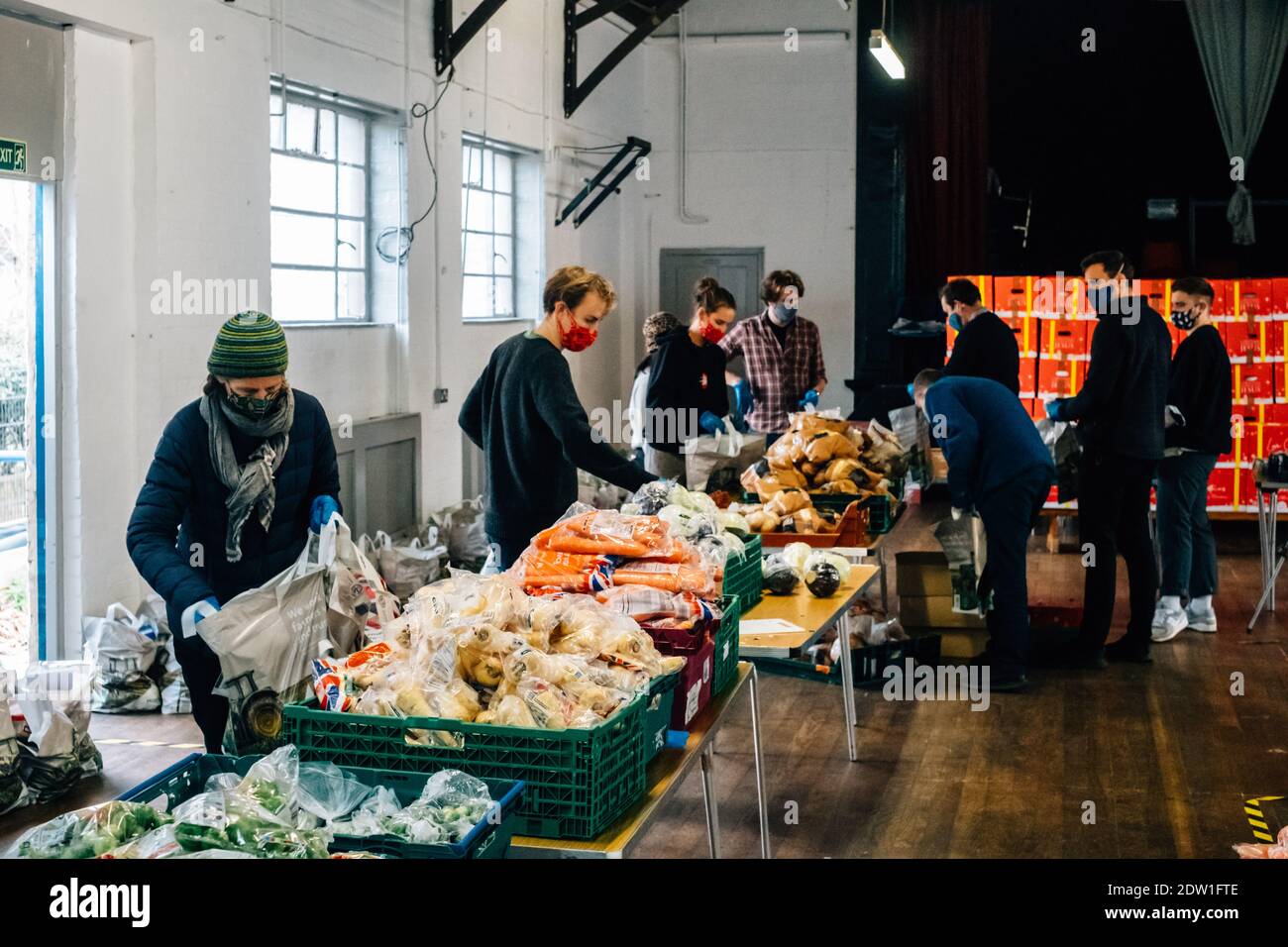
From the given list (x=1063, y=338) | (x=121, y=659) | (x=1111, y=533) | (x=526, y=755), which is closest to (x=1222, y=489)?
(x=1063, y=338)

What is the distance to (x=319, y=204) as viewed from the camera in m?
7.39

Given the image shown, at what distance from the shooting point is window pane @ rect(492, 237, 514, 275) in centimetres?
980

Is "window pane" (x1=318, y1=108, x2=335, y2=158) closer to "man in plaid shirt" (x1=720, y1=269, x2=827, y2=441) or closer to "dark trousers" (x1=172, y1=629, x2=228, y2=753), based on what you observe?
"man in plaid shirt" (x1=720, y1=269, x2=827, y2=441)

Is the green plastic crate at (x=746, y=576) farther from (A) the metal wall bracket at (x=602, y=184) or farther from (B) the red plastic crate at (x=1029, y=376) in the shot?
(B) the red plastic crate at (x=1029, y=376)

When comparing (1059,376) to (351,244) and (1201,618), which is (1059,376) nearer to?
(1201,618)

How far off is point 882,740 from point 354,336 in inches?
143

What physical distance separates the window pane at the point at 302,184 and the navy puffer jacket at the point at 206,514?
134 inches

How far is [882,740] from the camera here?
17.7 feet

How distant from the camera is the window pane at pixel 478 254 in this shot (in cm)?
930

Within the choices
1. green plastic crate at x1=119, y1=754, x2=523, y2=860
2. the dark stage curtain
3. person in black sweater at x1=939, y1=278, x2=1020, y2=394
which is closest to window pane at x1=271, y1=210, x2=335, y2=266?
person in black sweater at x1=939, y1=278, x2=1020, y2=394

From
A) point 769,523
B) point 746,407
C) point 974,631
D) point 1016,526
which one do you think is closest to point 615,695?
point 769,523

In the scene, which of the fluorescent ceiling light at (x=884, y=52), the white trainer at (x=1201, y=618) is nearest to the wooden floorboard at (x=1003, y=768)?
the white trainer at (x=1201, y=618)

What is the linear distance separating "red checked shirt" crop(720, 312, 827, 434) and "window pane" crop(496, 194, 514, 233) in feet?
7.83
